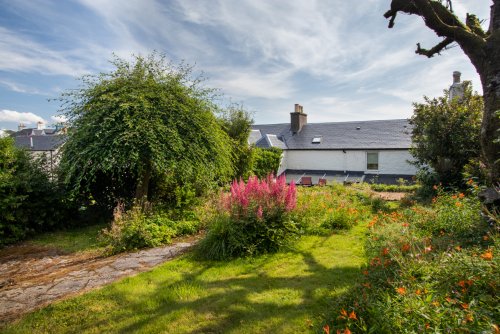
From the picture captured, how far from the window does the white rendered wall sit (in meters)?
0.27

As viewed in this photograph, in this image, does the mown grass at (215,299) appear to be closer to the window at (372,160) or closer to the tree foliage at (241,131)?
the tree foliage at (241,131)

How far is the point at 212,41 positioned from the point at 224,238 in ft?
22.9

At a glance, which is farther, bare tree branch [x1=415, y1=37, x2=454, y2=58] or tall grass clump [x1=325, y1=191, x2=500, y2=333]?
bare tree branch [x1=415, y1=37, x2=454, y2=58]

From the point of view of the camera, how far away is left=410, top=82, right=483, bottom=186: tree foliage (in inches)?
414

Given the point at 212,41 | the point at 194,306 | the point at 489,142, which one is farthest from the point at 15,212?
the point at 489,142

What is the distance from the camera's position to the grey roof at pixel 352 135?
23.0 metres

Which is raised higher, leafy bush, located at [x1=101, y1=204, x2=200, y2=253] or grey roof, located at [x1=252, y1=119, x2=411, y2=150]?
grey roof, located at [x1=252, y1=119, x2=411, y2=150]

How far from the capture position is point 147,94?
27.7 feet

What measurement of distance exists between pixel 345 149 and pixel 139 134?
19.5 m

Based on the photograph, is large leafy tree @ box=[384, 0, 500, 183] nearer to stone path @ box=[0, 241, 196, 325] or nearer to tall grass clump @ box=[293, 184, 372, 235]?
tall grass clump @ box=[293, 184, 372, 235]

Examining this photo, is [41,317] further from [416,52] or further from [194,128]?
[416,52]

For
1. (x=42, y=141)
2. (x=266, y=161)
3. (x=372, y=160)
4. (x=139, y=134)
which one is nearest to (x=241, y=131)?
(x=266, y=161)

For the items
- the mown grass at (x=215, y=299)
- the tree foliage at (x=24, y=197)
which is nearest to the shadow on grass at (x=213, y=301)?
the mown grass at (x=215, y=299)

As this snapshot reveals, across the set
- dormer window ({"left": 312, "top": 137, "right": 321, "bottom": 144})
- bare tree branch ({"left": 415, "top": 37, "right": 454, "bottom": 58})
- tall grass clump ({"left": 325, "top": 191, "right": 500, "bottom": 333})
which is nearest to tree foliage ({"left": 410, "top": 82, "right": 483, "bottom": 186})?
bare tree branch ({"left": 415, "top": 37, "right": 454, "bottom": 58})
